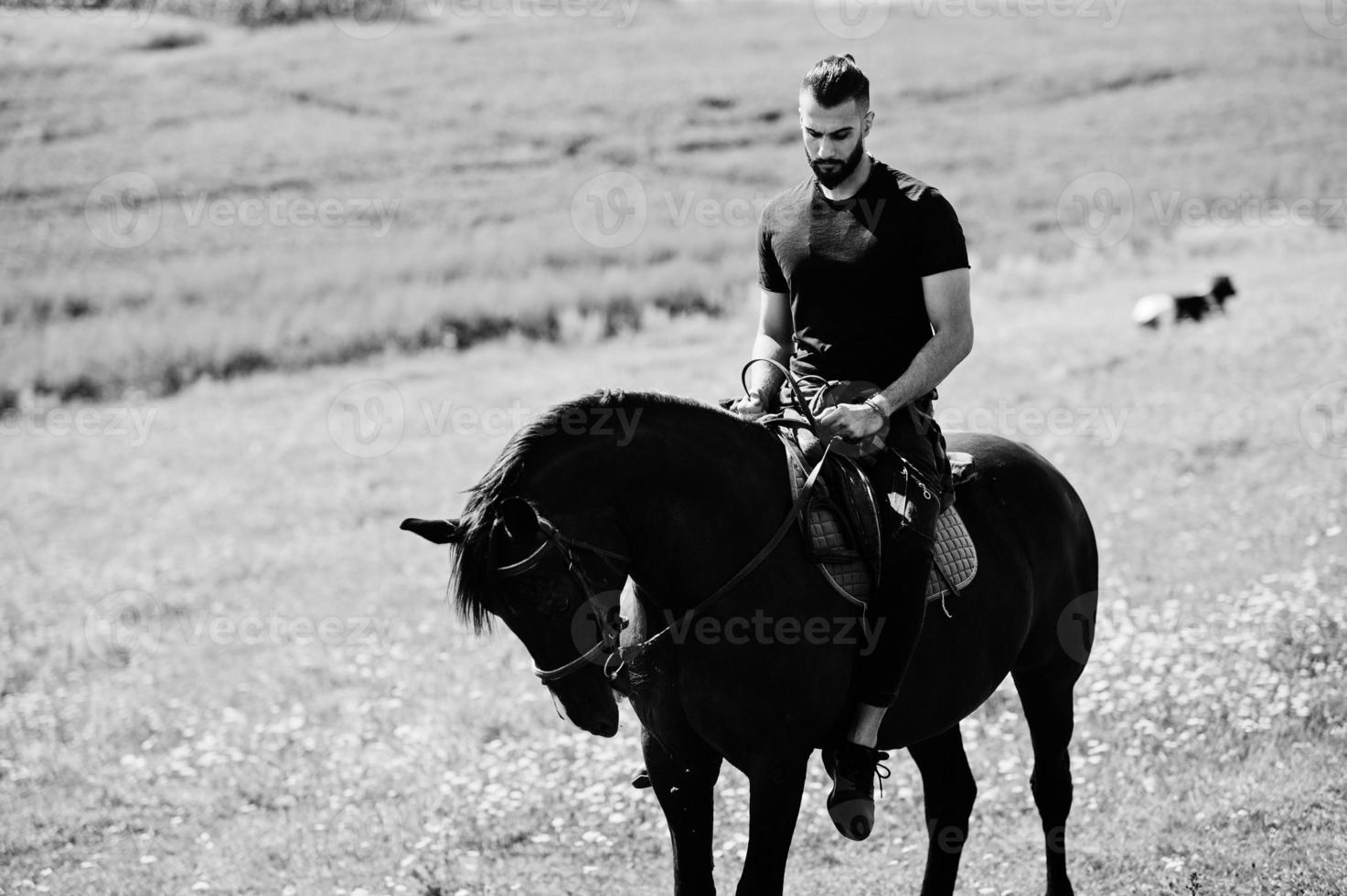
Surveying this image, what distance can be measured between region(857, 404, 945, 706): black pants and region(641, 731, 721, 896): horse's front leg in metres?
0.76

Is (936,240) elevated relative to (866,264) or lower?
elevated

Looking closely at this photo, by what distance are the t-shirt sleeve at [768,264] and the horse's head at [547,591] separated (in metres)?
1.65

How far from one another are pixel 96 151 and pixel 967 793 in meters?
52.7

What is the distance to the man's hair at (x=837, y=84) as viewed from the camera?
476cm

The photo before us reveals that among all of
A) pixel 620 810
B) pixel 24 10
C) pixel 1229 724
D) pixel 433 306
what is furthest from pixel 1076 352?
pixel 24 10

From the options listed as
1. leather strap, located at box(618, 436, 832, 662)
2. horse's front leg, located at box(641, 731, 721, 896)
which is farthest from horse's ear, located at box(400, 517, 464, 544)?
horse's front leg, located at box(641, 731, 721, 896)

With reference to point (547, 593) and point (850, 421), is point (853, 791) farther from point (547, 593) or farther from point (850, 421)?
point (547, 593)

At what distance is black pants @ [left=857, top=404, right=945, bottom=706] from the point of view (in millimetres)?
4910

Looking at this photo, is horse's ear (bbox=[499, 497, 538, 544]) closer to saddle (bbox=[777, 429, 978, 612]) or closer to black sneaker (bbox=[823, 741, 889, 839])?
saddle (bbox=[777, 429, 978, 612])

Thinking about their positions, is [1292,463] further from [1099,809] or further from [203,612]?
[203,612]

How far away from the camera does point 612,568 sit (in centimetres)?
435

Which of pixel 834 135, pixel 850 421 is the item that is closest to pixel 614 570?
pixel 850 421

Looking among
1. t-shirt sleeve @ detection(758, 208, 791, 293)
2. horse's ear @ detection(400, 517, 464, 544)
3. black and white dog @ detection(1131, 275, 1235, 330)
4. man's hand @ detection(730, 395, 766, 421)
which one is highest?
Answer: t-shirt sleeve @ detection(758, 208, 791, 293)

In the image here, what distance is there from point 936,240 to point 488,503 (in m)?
2.14
